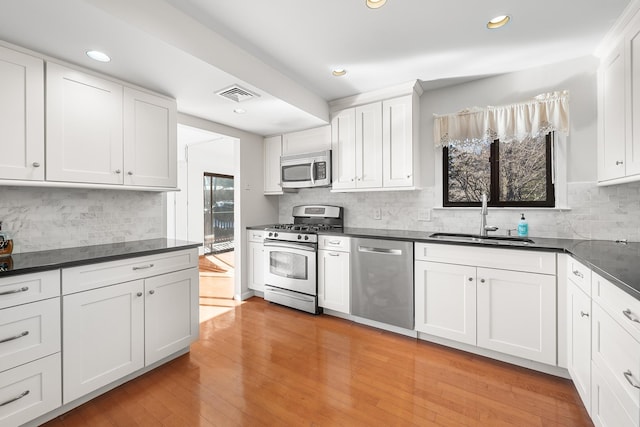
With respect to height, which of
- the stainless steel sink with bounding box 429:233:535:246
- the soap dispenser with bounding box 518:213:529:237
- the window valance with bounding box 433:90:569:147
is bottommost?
the stainless steel sink with bounding box 429:233:535:246

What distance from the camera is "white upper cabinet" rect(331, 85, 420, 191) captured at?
9.65 ft

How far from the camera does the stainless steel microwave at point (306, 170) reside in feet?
11.2

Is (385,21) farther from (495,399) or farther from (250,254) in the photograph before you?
(250,254)

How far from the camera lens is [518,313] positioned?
2.13 m

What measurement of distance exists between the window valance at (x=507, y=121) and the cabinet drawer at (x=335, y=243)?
4.68 ft

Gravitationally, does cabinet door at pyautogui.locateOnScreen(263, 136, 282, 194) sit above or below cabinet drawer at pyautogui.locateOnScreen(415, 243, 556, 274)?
above

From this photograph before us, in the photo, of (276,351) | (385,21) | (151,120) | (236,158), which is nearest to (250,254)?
(236,158)

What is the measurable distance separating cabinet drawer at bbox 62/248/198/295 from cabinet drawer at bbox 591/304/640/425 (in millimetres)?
2608

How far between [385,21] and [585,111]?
1.94 meters

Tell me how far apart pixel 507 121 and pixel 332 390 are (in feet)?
9.09

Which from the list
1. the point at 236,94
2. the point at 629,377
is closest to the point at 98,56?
the point at 236,94

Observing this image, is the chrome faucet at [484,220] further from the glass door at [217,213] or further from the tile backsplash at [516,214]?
the glass door at [217,213]

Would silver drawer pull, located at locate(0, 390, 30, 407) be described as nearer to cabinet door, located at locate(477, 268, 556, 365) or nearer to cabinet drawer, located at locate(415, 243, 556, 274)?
cabinet drawer, located at locate(415, 243, 556, 274)

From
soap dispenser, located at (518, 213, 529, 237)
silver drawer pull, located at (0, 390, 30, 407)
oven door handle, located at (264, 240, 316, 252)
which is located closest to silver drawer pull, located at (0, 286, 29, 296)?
silver drawer pull, located at (0, 390, 30, 407)
